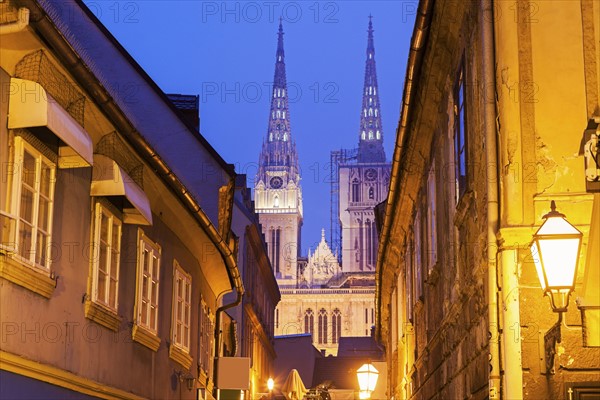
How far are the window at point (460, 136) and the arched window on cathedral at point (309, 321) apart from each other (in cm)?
12922

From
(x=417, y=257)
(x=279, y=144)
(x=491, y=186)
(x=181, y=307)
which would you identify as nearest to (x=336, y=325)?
(x=279, y=144)

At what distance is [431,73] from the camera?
1219cm

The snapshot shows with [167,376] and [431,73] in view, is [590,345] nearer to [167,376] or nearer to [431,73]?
[431,73]

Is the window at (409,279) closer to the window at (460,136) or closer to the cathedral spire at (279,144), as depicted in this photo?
the window at (460,136)

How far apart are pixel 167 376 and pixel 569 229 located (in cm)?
1088

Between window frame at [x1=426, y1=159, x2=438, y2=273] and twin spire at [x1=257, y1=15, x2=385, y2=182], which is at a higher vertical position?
twin spire at [x1=257, y1=15, x2=385, y2=182]

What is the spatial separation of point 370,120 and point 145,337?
169581 mm

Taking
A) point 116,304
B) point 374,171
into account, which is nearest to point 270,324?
point 116,304

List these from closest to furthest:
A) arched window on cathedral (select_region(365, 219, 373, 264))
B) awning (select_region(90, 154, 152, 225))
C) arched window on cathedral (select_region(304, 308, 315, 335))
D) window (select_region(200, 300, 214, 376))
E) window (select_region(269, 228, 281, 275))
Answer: awning (select_region(90, 154, 152, 225)) → window (select_region(200, 300, 214, 376)) → arched window on cathedral (select_region(304, 308, 315, 335)) → arched window on cathedral (select_region(365, 219, 373, 264)) → window (select_region(269, 228, 281, 275))

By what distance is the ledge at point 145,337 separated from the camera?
1352 cm

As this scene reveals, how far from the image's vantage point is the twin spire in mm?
175500

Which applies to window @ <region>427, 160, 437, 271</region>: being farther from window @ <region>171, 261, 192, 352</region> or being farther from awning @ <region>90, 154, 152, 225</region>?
window @ <region>171, 261, 192, 352</region>

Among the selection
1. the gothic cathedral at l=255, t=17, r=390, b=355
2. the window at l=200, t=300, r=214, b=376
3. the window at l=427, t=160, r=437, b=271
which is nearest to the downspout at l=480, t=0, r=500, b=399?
the window at l=427, t=160, r=437, b=271

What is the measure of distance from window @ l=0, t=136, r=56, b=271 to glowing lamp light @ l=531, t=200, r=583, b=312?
4.11m
